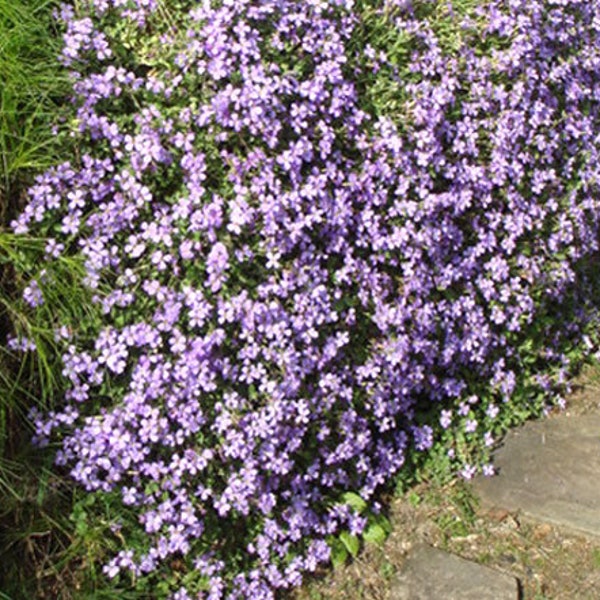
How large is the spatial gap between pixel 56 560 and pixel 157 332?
2.59ft

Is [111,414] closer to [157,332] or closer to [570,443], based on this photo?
[157,332]

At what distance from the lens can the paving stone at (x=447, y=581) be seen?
11.4 feet

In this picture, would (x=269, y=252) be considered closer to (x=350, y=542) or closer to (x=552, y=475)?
(x=350, y=542)

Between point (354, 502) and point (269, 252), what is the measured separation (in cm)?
103

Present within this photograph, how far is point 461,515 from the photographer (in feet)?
12.7

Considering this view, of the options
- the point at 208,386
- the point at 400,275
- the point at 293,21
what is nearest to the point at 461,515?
the point at 400,275

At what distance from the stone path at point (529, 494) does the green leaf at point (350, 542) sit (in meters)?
0.18

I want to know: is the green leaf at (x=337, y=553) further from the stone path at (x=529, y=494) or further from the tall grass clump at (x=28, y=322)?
the tall grass clump at (x=28, y=322)

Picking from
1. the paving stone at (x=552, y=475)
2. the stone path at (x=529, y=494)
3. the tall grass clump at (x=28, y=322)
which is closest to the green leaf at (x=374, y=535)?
the stone path at (x=529, y=494)

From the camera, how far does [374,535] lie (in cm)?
370

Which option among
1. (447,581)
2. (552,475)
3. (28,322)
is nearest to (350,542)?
(447,581)

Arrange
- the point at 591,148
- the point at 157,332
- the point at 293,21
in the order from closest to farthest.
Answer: the point at 157,332
the point at 293,21
the point at 591,148

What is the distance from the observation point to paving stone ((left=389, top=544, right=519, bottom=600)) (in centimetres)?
348

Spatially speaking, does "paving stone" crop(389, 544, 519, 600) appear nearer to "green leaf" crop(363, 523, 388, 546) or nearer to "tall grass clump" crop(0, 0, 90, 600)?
"green leaf" crop(363, 523, 388, 546)
